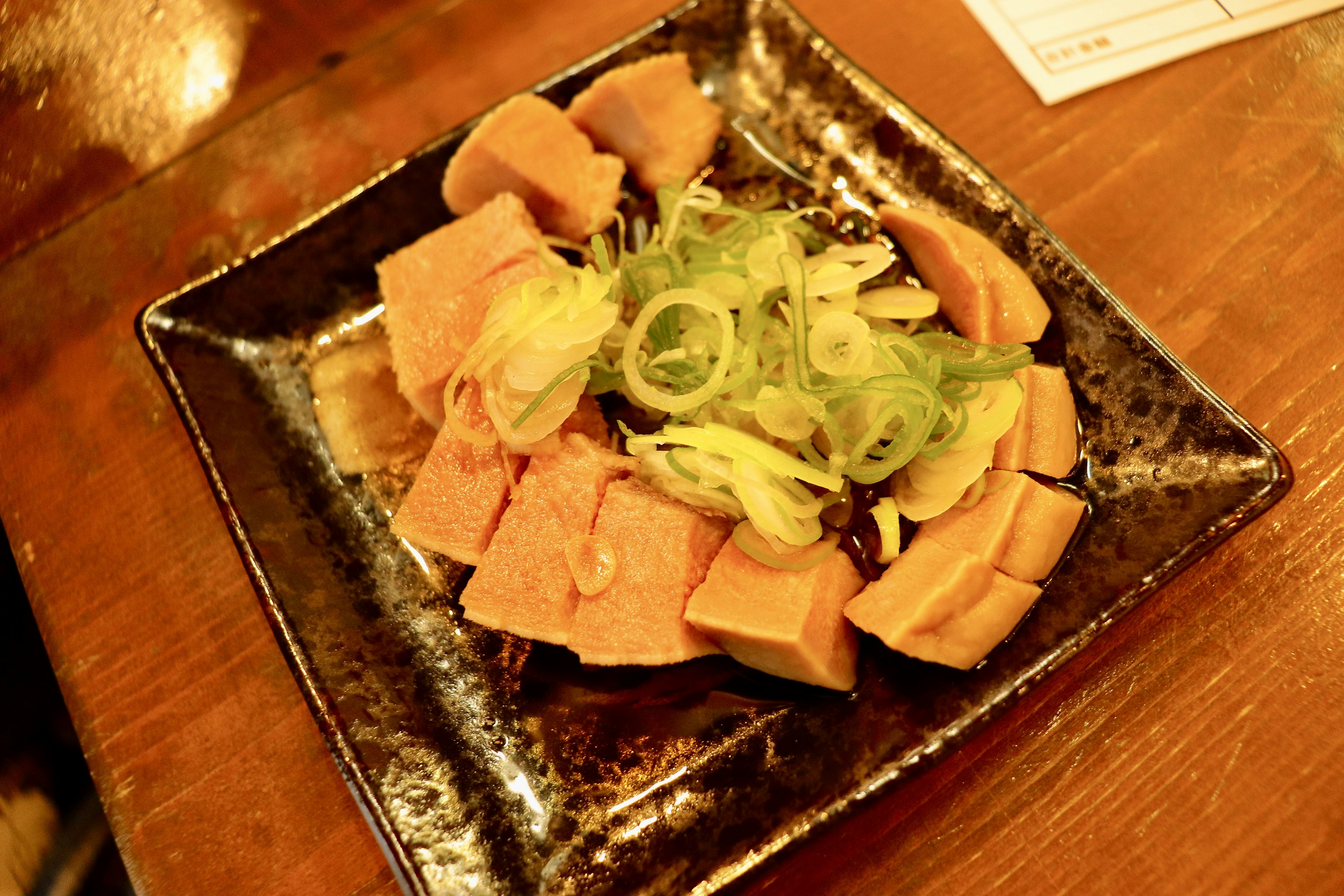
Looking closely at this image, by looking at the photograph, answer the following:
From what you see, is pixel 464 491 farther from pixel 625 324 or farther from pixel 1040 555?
pixel 1040 555

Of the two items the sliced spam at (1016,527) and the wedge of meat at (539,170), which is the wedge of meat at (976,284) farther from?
the wedge of meat at (539,170)

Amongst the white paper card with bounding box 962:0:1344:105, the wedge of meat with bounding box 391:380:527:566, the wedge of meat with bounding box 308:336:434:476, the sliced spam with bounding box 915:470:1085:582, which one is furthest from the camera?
the white paper card with bounding box 962:0:1344:105

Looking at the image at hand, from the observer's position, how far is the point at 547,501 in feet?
6.91

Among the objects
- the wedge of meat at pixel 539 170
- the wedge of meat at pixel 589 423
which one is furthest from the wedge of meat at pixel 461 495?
the wedge of meat at pixel 539 170

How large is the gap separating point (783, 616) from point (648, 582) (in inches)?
14.1

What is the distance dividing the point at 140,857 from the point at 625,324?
6.22 feet

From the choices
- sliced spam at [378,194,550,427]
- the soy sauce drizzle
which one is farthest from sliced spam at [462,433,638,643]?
the soy sauce drizzle

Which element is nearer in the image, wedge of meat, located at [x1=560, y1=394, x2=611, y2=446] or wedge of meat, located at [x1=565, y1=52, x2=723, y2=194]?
wedge of meat, located at [x1=560, y1=394, x2=611, y2=446]

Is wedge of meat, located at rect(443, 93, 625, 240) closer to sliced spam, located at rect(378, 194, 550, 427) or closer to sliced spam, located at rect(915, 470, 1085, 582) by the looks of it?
sliced spam, located at rect(378, 194, 550, 427)

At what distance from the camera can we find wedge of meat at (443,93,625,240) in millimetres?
2582

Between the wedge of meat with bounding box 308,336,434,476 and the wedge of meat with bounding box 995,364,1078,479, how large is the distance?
5.48 ft

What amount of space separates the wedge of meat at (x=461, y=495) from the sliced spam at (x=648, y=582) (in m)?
0.30

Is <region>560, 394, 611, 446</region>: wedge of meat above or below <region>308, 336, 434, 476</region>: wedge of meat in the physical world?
below

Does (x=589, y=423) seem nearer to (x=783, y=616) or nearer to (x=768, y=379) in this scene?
(x=768, y=379)
